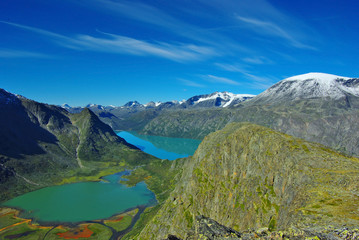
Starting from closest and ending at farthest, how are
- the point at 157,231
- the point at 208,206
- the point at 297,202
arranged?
the point at 297,202 → the point at 208,206 → the point at 157,231

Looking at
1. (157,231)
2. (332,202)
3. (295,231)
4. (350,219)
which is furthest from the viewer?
(157,231)

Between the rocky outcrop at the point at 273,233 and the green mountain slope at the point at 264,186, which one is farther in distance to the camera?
the green mountain slope at the point at 264,186

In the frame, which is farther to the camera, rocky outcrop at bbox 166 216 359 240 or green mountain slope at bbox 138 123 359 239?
green mountain slope at bbox 138 123 359 239

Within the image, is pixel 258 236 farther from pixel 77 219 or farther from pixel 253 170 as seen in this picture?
pixel 77 219

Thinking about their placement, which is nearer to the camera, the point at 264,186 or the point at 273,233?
the point at 273,233

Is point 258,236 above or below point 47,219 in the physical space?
above

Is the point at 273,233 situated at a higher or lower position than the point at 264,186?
higher

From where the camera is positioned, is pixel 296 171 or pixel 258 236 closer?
pixel 258 236

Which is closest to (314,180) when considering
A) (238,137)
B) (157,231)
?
(238,137)
